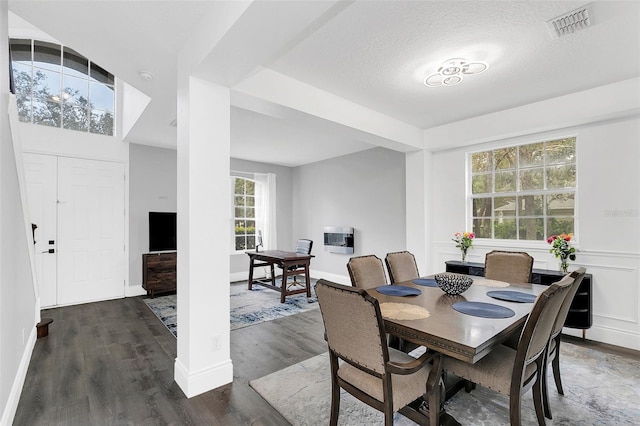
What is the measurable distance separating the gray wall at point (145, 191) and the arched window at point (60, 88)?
657 millimetres

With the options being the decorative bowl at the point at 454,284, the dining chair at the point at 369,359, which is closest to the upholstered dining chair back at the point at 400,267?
the decorative bowl at the point at 454,284

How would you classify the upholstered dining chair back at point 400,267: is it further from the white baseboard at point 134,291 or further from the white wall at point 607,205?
the white baseboard at point 134,291

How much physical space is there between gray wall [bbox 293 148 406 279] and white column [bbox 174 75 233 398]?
352cm

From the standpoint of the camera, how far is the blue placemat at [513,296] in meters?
2.20

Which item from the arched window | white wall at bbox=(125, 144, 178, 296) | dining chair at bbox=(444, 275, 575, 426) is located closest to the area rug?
dining chair at bbox=(444, 275, 575, 426)

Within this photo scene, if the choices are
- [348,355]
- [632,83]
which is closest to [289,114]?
[348,355]

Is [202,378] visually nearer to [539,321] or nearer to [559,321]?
[539,321]

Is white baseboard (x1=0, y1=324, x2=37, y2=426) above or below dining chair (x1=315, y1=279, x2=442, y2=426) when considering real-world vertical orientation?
below

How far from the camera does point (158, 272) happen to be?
5.08m

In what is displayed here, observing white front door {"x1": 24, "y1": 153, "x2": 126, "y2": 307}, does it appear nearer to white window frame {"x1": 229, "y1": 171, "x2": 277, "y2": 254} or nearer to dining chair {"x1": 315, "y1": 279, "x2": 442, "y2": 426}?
white window frame {"x1": 229, "y1": 171, "x2": 277, "y2": 254}

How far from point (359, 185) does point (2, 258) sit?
5.01 m

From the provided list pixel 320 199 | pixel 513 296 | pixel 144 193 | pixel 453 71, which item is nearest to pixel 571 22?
pixel 453 71

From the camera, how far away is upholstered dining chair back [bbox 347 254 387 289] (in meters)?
2.70

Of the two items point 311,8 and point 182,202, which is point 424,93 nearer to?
point 311,8
